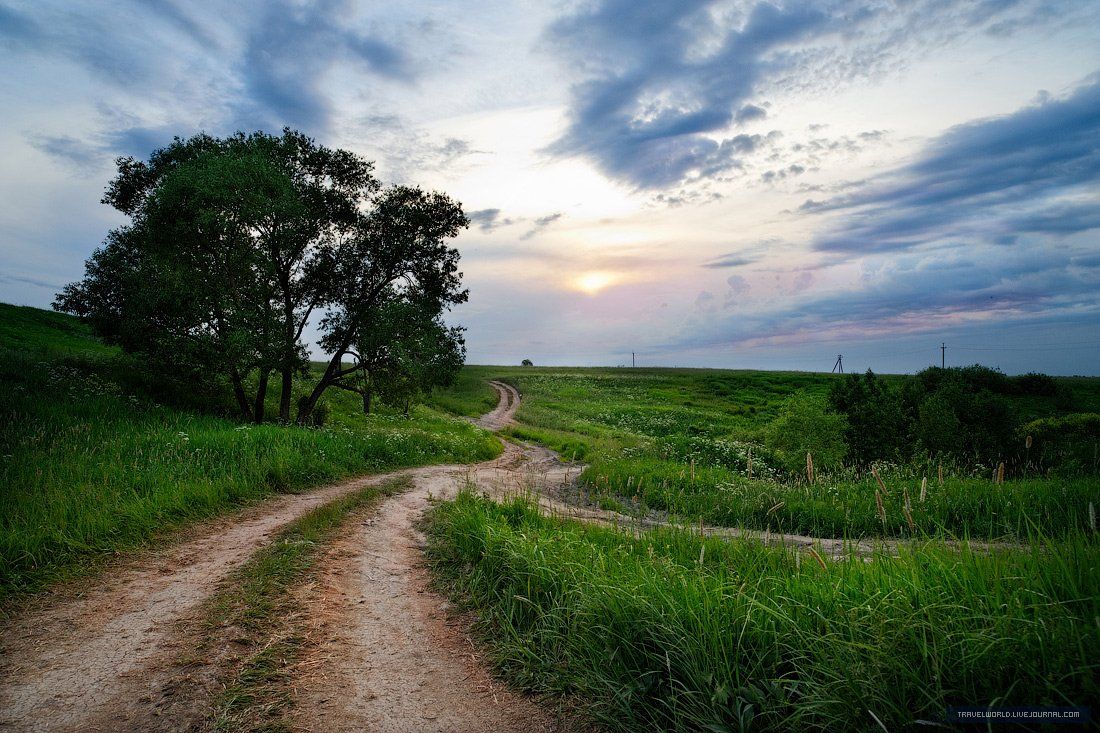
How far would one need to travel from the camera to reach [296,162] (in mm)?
22406

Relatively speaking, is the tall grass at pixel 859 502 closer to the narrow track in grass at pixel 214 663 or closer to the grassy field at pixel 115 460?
the narrow track in grass at pixel 214 663

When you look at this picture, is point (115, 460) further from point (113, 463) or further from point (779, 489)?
point (779, 489)

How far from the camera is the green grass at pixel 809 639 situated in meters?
2.88

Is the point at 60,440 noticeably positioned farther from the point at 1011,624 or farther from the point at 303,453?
the point at 1011,624

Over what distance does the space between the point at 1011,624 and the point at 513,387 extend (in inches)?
2714

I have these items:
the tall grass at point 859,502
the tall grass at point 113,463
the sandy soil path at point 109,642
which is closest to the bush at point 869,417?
the tall grass at point 859,502

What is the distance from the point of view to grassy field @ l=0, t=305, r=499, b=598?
7301 millimetres

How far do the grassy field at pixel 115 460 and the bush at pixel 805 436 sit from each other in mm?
13074

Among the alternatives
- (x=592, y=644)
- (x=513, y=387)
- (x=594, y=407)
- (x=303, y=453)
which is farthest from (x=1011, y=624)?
(x=513, y=387)

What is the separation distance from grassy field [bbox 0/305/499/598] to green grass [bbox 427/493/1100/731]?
20.5 feet

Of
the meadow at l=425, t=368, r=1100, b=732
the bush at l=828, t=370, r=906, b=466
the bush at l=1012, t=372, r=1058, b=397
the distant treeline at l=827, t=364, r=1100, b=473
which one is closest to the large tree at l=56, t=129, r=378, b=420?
the meadow at l=425, t=368, r=1100, b=732

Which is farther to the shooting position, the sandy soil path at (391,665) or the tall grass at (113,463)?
the tall grass at (113,463)

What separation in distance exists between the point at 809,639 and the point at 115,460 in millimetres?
12497

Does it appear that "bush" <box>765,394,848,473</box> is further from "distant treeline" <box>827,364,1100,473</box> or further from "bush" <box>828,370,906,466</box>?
"bush" <box>828,370,906,466</box>
